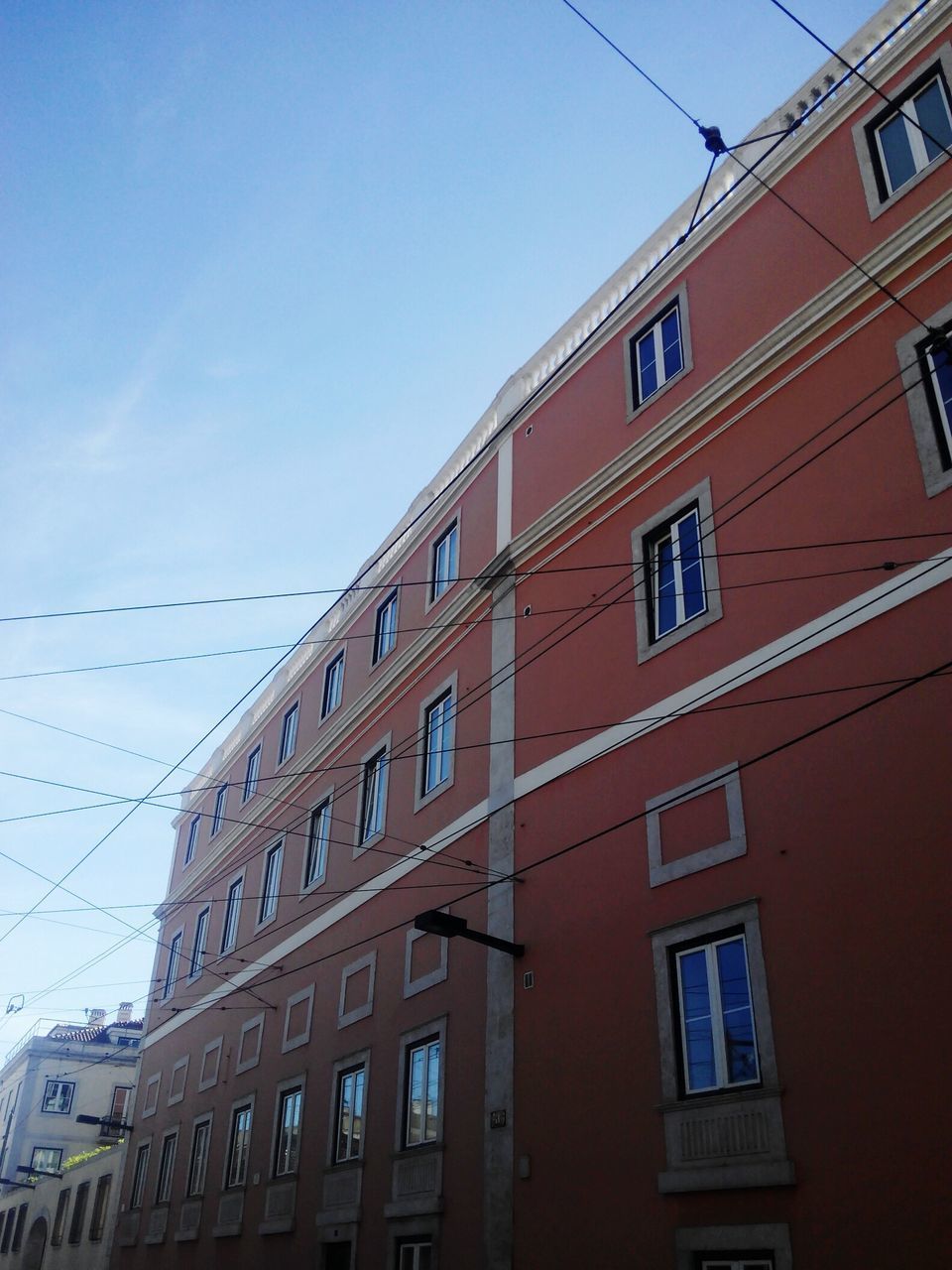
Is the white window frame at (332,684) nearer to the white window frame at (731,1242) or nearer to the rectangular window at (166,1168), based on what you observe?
the rectangular window at (166,1168)

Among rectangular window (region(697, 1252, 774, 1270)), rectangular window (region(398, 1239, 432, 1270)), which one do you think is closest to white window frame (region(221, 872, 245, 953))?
rectangular window (region(398, 1239, 432, 1270))

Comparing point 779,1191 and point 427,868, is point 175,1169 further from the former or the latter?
point 779,1191

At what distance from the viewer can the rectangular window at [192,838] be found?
2898 cm

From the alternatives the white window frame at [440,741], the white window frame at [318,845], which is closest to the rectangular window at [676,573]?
the white window frame at [440,741]

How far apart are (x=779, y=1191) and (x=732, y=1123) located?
2.27 feet

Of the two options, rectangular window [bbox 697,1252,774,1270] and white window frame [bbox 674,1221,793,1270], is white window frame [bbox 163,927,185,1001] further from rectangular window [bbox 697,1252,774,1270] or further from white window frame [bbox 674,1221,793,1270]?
rectangular window [bbox 697,1252,774,1270]

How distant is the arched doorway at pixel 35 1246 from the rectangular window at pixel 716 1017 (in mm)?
28849

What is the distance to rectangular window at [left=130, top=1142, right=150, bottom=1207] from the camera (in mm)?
23422

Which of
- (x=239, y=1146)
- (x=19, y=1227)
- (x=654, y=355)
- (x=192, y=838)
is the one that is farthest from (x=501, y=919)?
(x=19, y=1227)

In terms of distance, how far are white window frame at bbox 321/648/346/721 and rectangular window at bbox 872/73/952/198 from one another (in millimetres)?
13235

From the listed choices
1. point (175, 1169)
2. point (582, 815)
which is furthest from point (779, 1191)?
point (175, 1169)

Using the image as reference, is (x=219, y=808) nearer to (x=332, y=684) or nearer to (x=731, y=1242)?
(x=332, y=684)

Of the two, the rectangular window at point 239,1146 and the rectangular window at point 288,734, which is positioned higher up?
the rectangular window at point 288,734

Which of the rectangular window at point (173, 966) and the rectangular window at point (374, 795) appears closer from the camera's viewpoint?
the rectangular window at point (374, 795)
